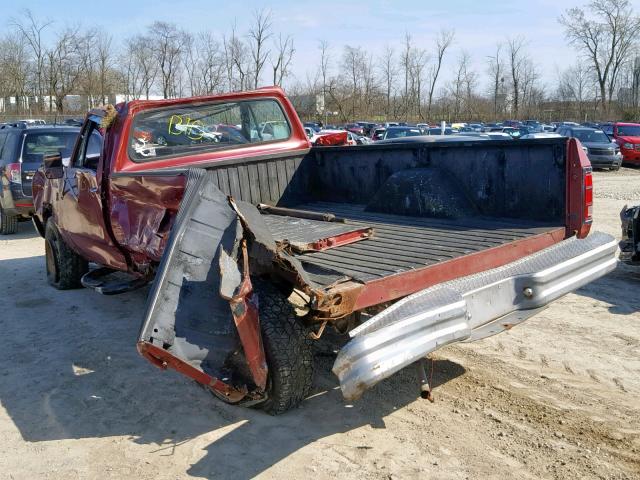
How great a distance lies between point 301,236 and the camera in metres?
4.32

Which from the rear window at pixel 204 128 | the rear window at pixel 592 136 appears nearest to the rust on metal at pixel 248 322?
the rear window at pixel 204 128

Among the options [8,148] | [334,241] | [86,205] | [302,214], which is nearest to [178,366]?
[334,241]

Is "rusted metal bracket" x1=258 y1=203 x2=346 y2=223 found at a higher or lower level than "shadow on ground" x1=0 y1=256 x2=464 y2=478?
higher

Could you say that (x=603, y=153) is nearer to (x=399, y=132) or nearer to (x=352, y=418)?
(x=399, y=132)

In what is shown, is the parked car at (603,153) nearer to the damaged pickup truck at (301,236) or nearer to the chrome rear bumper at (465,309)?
the damaged pickup truck at (301,236)

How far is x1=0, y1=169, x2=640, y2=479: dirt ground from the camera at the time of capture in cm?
331

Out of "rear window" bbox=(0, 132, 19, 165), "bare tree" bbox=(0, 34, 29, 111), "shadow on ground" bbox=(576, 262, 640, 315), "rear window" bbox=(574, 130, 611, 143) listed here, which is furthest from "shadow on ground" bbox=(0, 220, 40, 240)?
"bare tree" bbox=(0, 34, 29, 111)

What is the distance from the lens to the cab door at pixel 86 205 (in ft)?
17.7

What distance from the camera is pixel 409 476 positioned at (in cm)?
318

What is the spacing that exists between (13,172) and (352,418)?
880 centimetres

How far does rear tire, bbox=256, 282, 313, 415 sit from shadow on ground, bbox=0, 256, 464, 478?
269 millimetres

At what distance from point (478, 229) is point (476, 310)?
1.04m

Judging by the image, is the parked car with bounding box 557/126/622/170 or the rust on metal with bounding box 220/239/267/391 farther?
the parked car with bounding box 557/126/622/170

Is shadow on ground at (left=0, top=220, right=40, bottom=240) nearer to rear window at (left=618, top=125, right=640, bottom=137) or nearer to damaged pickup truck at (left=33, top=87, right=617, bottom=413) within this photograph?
damaged pickup truck at (left=33, top=87, right=617, bottom=413)
